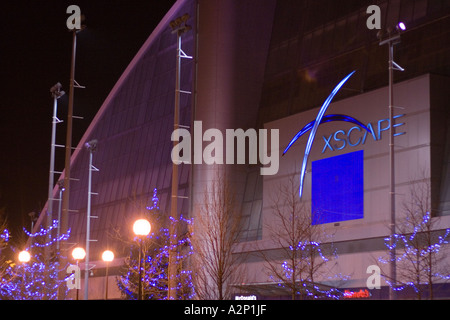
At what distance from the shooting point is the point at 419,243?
32312 millimetres

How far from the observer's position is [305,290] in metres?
36.8

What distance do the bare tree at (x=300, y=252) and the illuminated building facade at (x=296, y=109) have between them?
32.4 inches

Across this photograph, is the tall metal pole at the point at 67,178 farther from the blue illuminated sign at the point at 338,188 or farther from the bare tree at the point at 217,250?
the blue illuminated sign at the point at 338,188

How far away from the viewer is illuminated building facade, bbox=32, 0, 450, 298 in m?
36.4

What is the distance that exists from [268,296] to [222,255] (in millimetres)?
14055

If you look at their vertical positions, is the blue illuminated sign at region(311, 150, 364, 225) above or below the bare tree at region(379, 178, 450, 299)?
above

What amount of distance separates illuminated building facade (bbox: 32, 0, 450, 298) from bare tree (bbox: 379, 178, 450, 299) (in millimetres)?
701

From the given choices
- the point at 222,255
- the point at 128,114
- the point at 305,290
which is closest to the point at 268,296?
the point at 305,290

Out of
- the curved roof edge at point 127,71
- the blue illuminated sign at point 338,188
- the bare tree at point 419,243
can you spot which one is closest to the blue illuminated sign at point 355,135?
the blue illuminated sign at point 338,188

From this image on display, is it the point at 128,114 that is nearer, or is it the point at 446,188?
the point at 446,188

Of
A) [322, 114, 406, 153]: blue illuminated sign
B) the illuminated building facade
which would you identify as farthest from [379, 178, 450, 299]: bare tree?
[322, 114, 406, 153]: blue illuminated sign

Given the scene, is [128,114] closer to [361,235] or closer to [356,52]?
[356,52]

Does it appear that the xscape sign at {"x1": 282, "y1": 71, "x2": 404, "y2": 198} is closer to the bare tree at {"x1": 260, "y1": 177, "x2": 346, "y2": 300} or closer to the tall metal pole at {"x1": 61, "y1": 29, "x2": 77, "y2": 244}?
the bare tree at {"x1": 260, "y1": 177, "x2": 346, "y2": 300}

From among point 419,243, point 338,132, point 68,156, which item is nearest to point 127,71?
point 338,132
